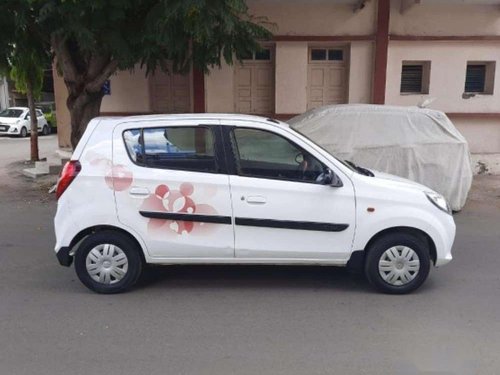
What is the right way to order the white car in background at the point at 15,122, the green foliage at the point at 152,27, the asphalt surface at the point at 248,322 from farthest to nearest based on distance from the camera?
the white car in background at the point at 15,122, the green foliage at the point at 152,27, the asphalt surface at the point at 248,322

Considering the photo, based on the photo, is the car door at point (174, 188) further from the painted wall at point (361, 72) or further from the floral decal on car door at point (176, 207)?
the painted wall at point (361, 72)

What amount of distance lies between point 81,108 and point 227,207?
214 inches

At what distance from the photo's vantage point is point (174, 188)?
4.29 meters

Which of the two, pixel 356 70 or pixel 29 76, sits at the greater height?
pixel 356 70

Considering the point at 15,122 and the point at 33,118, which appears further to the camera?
the point at 15,122

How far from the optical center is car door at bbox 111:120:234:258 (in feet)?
14.1

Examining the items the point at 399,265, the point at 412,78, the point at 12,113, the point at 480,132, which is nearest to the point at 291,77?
the point at 412,78

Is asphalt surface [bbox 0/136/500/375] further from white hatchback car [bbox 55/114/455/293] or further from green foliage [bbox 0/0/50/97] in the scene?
green foliage [bbox 0/0/50/97]

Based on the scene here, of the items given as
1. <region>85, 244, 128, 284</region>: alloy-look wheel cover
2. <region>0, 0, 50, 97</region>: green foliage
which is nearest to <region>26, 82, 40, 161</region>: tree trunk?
<region>0, 0, 50, 97</region>: green foliage

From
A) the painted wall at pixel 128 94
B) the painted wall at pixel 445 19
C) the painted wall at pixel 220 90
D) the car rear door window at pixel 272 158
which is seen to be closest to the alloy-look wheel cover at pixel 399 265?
the car rear door window at pixel 272 158

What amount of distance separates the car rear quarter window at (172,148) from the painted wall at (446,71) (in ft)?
26.3

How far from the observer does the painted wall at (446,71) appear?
11102mm

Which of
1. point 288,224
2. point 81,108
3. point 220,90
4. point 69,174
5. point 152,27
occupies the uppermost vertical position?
point 152,27

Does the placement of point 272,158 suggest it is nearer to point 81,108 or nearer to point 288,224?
point 288,224
